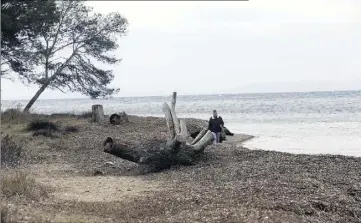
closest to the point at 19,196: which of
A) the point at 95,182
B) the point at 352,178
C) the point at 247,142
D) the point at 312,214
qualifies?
the point at 95,182

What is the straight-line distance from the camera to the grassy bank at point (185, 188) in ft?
28.9

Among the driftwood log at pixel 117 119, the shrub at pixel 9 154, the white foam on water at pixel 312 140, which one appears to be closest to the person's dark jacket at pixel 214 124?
the white foam on water at pixel 312 140

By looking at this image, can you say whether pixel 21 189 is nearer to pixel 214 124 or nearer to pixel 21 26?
pixel 214 124

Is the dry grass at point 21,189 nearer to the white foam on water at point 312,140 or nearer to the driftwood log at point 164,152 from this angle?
the driftwood log at point 164,152

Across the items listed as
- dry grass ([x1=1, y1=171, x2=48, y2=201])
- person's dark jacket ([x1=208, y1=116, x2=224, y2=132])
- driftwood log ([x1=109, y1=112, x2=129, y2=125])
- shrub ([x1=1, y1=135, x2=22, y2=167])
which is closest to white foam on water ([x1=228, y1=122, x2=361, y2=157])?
person's dark jacket ([x1=208, y1=116, x2=224, y2=132])

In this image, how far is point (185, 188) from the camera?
11633mm

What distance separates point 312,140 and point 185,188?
1676cm

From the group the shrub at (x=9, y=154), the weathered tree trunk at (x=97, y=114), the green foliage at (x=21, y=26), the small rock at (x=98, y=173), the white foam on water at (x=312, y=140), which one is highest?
the green foliage at (x=21, y=26)

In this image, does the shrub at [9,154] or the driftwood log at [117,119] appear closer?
the shrub at [9,154]

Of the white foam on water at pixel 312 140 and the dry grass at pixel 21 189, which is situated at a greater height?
the dry grass at pixel 21 189

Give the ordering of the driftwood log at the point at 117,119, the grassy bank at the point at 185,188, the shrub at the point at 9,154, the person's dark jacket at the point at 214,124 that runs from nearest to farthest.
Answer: the grassy bank at the point at 185,188 → the shrub at the point at 9,154 → the person's dark jacket at the point at 214,124 → the driftwood log at the point at 117,119

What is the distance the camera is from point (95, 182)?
12.6 meters

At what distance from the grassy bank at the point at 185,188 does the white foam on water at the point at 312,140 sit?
5.13 m

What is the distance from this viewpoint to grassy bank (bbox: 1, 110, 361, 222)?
28.9ft
